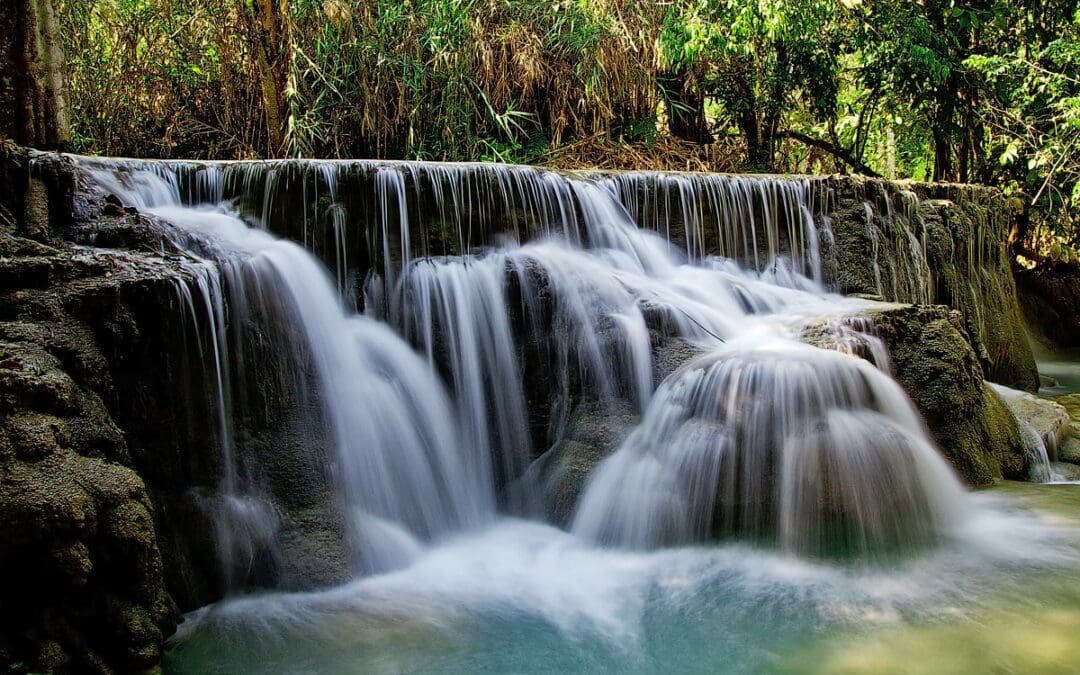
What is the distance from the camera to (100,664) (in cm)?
282

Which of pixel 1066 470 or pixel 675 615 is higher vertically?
pixel 1066 470

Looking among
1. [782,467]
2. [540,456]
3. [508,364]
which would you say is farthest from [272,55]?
[782,467]

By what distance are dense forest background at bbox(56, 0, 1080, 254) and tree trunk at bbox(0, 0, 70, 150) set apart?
281 cm

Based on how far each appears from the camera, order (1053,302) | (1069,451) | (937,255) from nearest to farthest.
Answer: (1069,451) < (937,255) < (1053,302)

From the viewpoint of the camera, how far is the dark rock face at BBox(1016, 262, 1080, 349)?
39.2 ft

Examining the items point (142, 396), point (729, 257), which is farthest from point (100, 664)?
point (729, 257)

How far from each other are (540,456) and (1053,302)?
1072 cm

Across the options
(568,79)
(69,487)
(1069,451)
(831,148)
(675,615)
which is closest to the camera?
(69,487)

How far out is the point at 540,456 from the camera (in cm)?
505

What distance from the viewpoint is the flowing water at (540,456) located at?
11.0 feet

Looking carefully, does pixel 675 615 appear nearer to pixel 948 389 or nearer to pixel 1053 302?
pixel 948 389

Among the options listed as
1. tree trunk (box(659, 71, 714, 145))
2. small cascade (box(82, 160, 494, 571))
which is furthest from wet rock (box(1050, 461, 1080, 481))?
tree trunk (box(659, 71, 714, 145))

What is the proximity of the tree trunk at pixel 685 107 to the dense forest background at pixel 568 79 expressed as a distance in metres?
0.03

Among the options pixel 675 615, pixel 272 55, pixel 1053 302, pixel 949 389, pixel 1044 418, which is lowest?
pixel 675 615
